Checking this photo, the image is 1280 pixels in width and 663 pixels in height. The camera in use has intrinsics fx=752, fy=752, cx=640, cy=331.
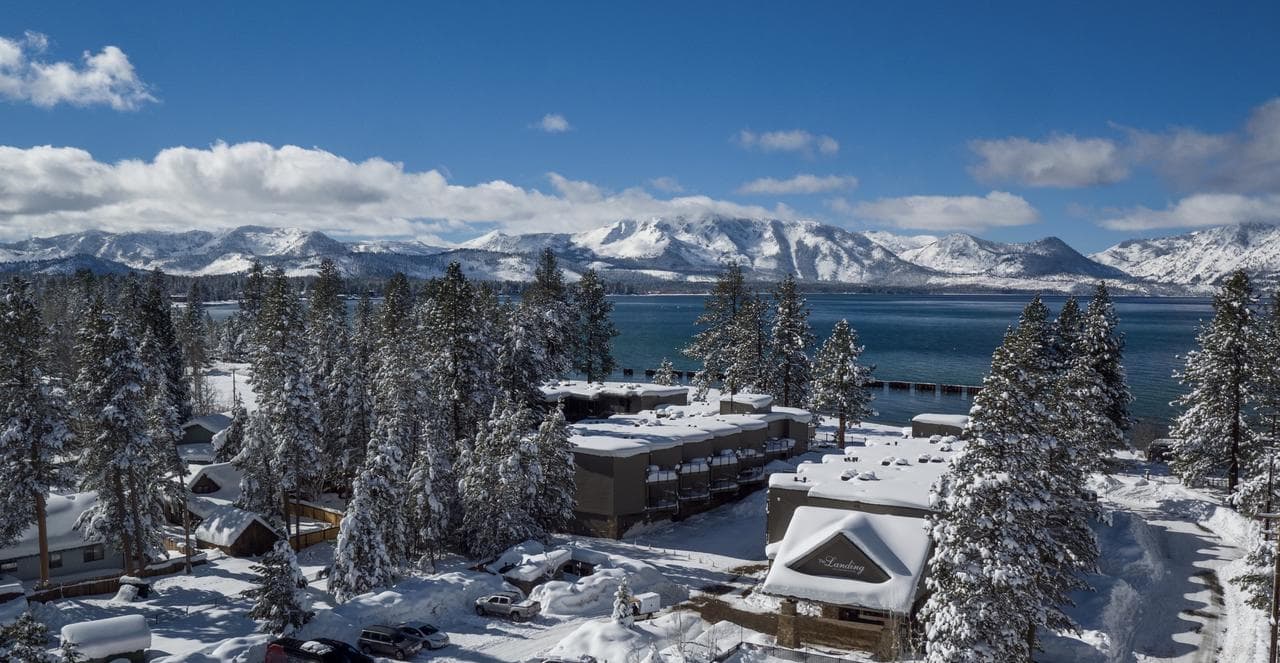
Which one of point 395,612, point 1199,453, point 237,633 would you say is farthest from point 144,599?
point 1199,453

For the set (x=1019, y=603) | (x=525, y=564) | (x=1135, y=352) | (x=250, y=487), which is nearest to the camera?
(x=1019, y=603)

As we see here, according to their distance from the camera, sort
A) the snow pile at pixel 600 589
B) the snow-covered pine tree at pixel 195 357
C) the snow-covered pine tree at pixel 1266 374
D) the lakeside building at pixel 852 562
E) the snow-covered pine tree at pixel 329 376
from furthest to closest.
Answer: the snow-covered pine tree at pixel 195 357
the snow-covered pine tree at pixel 329 376
the snow-covered pine tree at pixel 1266 374
the snow pile at pixel 600 589
the lakeside building at pixel 852 562

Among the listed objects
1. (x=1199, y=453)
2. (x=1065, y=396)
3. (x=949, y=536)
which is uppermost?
(x=1065, y=396)

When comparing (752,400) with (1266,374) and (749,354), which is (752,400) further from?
(1266,374)

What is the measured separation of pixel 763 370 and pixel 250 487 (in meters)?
40.9

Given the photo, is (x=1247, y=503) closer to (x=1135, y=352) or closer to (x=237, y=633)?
(x=237, y=633)

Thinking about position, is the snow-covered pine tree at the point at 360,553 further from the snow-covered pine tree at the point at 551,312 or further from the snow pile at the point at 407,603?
the snow-covered pine tree at the point at 551,312

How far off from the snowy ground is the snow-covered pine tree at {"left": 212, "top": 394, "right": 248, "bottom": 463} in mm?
11176

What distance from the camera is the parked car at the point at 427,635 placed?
2547 centimetres

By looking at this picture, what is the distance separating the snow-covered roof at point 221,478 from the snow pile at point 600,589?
27.9 m

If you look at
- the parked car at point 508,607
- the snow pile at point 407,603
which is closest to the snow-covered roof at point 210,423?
the snow pile at point 407,603

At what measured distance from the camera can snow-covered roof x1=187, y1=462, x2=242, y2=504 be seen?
1886 inches

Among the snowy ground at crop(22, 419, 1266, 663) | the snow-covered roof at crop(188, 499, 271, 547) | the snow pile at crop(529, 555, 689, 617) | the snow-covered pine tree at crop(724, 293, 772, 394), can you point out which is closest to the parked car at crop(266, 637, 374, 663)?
the snowy ground at crop(22, 419, 1266, 663)

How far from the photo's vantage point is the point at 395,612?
1092 inches
